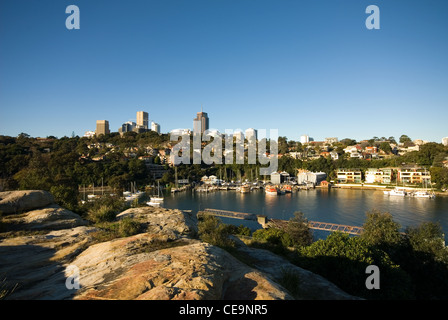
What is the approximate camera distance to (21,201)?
843cm

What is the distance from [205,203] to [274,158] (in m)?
33.5

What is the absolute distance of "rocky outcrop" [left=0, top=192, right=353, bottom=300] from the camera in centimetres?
341

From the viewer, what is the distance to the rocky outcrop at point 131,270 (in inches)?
134

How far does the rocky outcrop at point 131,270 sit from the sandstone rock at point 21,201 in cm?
142

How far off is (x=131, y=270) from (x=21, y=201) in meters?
6.98

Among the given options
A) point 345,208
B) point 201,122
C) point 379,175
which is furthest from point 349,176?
point 201,122

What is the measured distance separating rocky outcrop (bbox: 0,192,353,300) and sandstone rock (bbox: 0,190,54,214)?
1.42 meters

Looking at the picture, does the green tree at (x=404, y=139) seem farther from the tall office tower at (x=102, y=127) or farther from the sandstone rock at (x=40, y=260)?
the tall office tower at (x=102, y=127)

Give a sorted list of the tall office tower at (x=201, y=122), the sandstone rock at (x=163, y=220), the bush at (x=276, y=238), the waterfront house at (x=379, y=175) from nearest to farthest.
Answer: the sandstone rock at (x=163, y=220) → the bush at (x=276, y=238) → the waterfront house at (x=379, y=175) → the tall office tower at (x=201, y=122)

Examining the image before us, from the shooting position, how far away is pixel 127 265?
13.9 feet

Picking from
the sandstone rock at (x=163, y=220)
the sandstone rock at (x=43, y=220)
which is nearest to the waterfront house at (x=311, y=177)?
the sandstone rock at (x=163, y=220)

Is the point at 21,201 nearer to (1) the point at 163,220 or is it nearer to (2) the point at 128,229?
(2) the point at 128,229

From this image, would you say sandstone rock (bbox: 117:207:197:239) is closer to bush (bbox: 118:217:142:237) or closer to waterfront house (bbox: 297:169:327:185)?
bush (bbox: 118:217:142:237)

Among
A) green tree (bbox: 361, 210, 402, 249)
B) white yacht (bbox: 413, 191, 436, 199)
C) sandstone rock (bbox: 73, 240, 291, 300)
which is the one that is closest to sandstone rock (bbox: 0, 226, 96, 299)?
sandstone rock (bbox: 73, 240, 291, 300)
